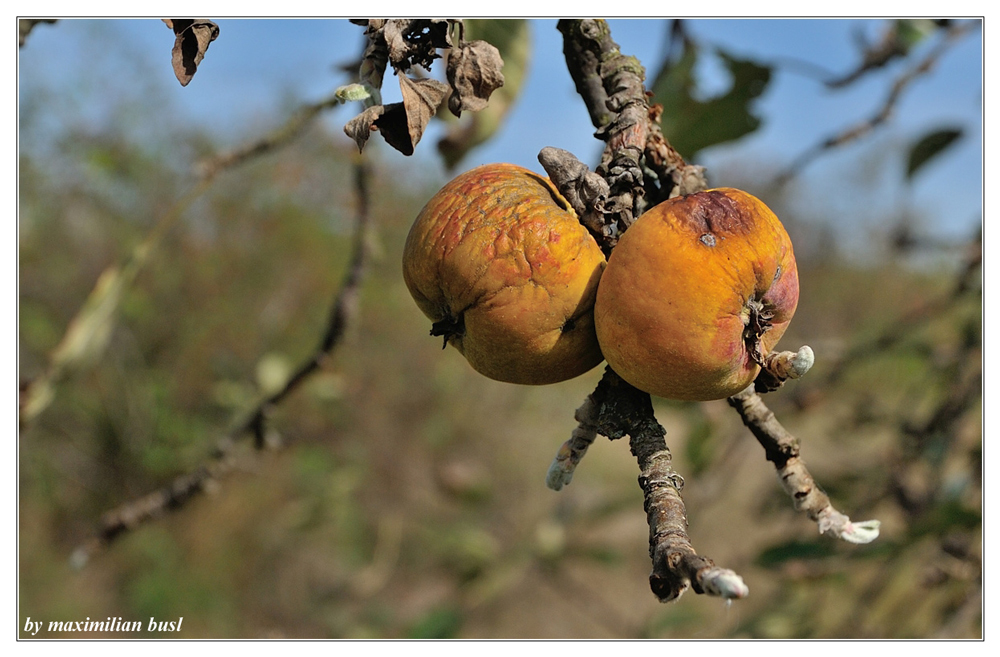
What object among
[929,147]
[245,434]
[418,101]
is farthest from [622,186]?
[929,147]

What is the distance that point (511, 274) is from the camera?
2.42ft

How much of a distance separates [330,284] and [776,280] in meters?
6.25

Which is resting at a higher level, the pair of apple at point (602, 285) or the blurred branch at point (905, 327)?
the blurred branch at point (905, 327)

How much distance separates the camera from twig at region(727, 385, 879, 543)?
748 millimetres

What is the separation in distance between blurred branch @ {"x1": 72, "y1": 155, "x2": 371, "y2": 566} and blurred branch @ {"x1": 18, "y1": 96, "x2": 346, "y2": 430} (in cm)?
19

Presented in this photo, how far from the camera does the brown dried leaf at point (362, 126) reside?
0.71 meters

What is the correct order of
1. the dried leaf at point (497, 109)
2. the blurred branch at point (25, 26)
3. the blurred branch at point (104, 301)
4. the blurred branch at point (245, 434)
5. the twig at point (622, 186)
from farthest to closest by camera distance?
the blurred branch at point (245, 434), the blurred branch at point (104, 301), the dried leaf at point (497, 109), the blurred branch at point (25, 26), the twig at point (622, 186)

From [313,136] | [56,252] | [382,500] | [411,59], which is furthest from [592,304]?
[56,252]

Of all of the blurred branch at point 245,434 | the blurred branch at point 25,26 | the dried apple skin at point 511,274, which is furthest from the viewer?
the blurred branch at point 245,434

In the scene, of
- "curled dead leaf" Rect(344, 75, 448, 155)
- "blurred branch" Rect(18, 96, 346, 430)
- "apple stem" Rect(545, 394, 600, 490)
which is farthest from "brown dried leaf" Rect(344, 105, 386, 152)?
"blurred branch" Rect(18, 96, 346, 430)

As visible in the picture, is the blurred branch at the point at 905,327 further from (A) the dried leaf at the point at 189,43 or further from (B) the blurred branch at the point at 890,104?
(A) the dried leaf at the point at 189,43

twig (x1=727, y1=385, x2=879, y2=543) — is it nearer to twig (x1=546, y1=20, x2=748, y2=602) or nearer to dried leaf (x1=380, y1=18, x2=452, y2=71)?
twig (x1=546, y1=20, x2=748, y2=602)

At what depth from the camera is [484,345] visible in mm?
776

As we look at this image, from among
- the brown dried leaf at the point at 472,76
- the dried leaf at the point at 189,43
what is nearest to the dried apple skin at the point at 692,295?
the brown dried leaf at the point at 472,76
